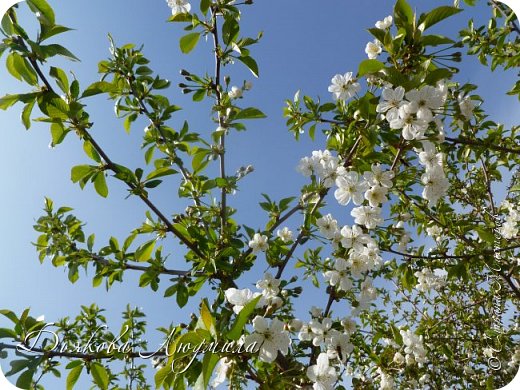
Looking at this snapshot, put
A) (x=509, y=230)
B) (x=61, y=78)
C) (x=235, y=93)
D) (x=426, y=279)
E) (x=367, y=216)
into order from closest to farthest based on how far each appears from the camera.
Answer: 1. (x=61, y=78)
2. (x=367, y=216)
3. (x=235, y=93)
4. (x=426, y=279)
5. (x=509, y=230)

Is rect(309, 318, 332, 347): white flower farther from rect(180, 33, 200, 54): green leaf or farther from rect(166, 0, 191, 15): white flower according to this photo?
rect(166, 0, 191, 15): white flower

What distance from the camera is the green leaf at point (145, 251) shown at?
191 centimetres

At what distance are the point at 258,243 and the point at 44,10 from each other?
1297 mm


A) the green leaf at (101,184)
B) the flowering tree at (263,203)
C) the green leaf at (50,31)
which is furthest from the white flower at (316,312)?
the green leaf at (50,31)

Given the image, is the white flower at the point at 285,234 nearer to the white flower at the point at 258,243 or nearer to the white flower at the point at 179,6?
the white flower at the point at 258,243

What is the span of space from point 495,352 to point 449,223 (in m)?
1.76

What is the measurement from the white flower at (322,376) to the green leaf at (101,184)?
109 cm

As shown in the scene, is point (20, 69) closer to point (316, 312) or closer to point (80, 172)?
point (80, 172)

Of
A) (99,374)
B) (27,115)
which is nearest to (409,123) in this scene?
(27,115)

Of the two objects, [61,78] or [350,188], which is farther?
[350,188]

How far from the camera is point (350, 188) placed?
1750 millimetres

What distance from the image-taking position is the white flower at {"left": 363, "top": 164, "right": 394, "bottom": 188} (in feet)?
5.56

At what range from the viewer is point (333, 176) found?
6.08ft

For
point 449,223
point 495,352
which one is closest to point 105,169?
point 449,223
